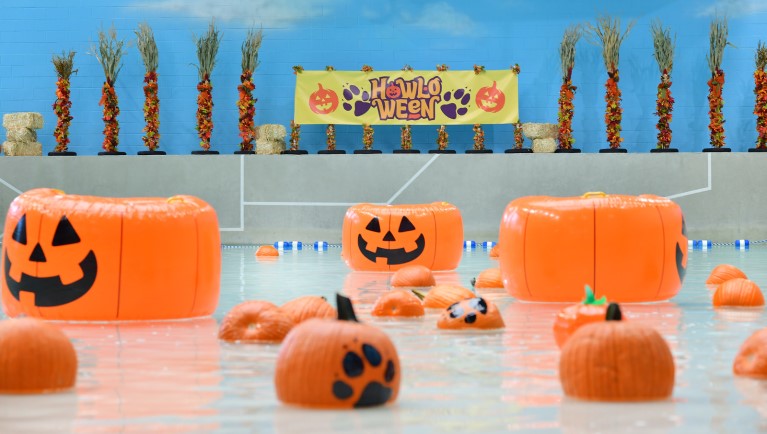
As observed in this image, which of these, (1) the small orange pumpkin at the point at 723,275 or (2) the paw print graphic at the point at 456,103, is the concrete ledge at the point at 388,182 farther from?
(1) the small orange pumpkin at the point at 723,275

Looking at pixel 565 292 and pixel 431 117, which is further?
pixel 431 117

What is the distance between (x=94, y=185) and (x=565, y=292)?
9.93 meters

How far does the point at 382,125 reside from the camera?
1586 cm

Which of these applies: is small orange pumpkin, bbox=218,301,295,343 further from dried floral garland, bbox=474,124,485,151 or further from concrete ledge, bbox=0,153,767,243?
dried floral garland, bbox=474,124,485,151

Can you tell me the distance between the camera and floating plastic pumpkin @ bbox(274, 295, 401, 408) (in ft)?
9.34

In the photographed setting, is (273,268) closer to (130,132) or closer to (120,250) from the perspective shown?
(120,250)

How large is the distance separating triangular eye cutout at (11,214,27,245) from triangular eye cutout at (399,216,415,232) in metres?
4.21

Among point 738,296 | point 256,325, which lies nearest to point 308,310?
point 256,325

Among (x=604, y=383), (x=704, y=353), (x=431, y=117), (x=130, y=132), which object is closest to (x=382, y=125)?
(x=431, y=117)

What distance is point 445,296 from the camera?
566cm

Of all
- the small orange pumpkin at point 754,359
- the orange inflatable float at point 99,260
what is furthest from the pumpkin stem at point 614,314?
the orange inflatable float at point 99,260

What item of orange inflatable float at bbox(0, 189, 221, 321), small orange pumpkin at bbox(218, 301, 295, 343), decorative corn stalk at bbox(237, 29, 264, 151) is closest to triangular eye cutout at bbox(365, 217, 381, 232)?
orange inflatable float at bbox(0, 189, 221, 321)

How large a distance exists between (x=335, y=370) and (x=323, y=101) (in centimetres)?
1257

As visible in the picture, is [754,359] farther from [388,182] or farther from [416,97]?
[416,97]
